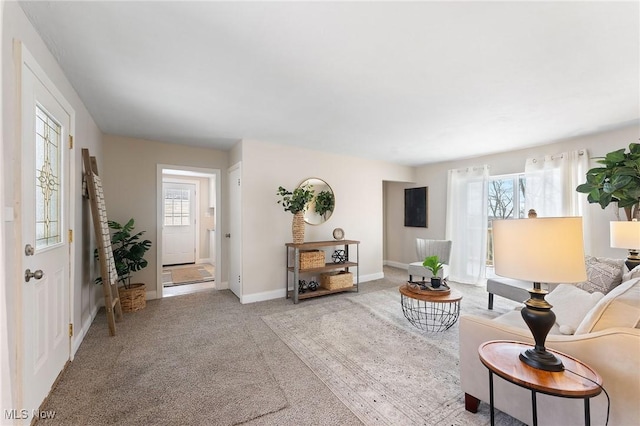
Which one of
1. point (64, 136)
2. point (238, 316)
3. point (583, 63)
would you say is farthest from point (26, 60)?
point (583, 63)

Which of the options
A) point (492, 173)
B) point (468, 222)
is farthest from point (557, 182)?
point (468, 222)

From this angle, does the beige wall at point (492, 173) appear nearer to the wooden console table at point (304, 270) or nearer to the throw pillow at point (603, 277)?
the throw pillow at point (603, 277)

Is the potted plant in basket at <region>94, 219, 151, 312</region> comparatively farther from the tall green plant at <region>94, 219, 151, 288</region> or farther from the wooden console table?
the wooden console table

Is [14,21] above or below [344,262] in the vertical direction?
above

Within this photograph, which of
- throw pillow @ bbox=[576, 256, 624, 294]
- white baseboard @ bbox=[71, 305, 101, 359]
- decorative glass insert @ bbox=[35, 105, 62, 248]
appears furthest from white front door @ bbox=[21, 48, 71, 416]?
throw pillow @ bbox=[576, 256, 624, 294]

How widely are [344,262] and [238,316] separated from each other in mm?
1898

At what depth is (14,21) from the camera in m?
1.38

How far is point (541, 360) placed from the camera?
47.5 inches

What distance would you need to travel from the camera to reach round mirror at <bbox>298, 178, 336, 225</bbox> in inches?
171

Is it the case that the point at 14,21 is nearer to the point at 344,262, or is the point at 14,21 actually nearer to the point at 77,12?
the point at 77,12

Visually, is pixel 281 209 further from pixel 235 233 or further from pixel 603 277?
pixel 603 277

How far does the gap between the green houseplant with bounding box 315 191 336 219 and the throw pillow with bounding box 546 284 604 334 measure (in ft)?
10.3

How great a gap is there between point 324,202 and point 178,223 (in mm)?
4340

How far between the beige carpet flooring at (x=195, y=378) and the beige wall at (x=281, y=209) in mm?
830
